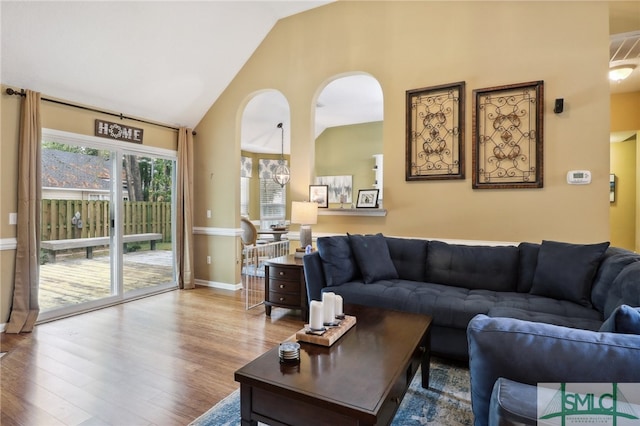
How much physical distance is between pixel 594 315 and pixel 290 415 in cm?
224

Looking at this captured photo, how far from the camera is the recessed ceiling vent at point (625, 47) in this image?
3314mm

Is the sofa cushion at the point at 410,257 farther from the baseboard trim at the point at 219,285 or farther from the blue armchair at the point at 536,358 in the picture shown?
the baseboard trim at the point at 219,285

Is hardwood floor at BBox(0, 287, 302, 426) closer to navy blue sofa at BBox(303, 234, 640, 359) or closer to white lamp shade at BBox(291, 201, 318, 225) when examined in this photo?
navy blue sofa at BBox(303, 234, 640, 359)

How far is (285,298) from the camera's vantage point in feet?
12.3

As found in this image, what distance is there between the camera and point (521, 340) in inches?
45.1

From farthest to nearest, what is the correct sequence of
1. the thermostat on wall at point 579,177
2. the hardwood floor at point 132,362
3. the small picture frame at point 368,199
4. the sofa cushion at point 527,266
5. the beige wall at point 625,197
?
the beige wall at point 625,197
the small picture frame at point 368,199
the thermostat on wall at point 579,177
the sofa cushion at point 527,266
the hardwood floor at point 132,362

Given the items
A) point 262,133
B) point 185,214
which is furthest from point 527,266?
point 262,133

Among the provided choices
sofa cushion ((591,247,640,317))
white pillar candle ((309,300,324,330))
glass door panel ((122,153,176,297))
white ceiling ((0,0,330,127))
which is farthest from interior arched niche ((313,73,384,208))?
white pillar candle ((309,300,324,330))

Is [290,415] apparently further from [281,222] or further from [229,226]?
[281,222]

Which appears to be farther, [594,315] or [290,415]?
[594,315]

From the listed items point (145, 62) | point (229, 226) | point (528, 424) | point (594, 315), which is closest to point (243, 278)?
point (229, 226)

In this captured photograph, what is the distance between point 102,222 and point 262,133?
4.32 m

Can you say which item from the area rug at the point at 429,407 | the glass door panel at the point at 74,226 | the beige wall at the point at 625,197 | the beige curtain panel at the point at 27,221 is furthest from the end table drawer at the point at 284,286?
the beige wall at the point at 625,197

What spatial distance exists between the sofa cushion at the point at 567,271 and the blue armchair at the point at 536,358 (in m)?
1.74
